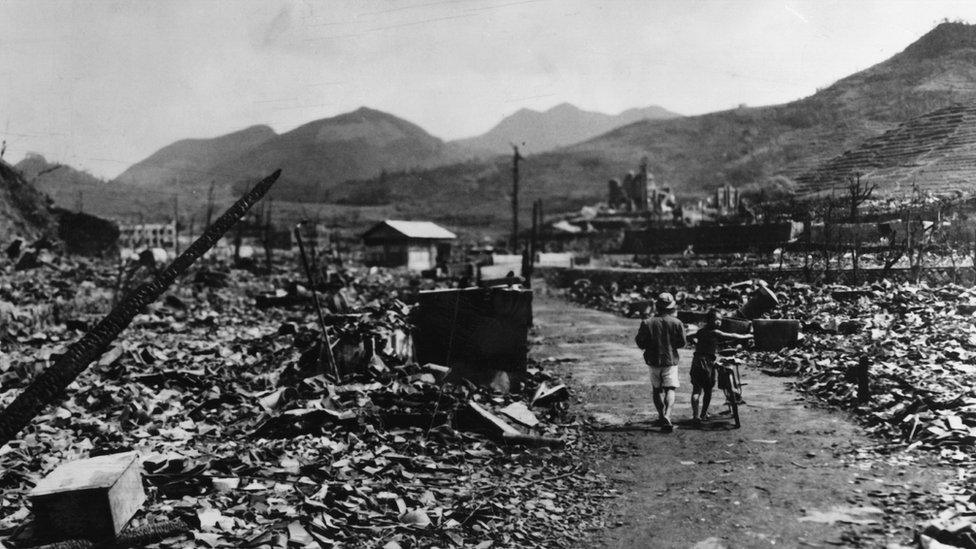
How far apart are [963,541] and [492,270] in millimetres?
28610

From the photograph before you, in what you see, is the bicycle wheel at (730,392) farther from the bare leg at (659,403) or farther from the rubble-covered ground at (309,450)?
the rubble-covered ground at (309,450)

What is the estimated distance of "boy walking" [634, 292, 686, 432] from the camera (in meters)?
7.20

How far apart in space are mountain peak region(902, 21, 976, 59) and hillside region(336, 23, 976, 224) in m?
0.03

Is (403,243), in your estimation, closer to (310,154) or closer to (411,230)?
(411,230)

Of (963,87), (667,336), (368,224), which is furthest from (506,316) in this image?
(368,224)

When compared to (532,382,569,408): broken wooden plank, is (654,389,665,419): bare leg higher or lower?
higher

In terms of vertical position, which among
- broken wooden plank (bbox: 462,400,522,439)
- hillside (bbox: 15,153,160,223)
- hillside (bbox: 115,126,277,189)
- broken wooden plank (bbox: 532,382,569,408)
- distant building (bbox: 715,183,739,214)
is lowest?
broken wooden plank (bbox: 532,382,569,408)

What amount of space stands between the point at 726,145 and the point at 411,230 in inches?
3435

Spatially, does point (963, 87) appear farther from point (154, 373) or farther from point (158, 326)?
point (158, 326)

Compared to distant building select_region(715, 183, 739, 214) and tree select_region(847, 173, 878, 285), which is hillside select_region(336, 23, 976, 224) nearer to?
tree select_region(847, 173, 878, 285)

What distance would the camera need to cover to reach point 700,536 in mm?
4512

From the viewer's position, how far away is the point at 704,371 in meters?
7.32

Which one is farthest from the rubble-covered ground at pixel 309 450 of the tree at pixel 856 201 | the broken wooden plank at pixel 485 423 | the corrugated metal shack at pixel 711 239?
the corrugated metal shack at pixel 711 239

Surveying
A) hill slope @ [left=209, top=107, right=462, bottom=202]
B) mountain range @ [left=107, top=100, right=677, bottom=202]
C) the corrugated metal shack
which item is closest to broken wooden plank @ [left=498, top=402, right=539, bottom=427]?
the corrugated metal shack
